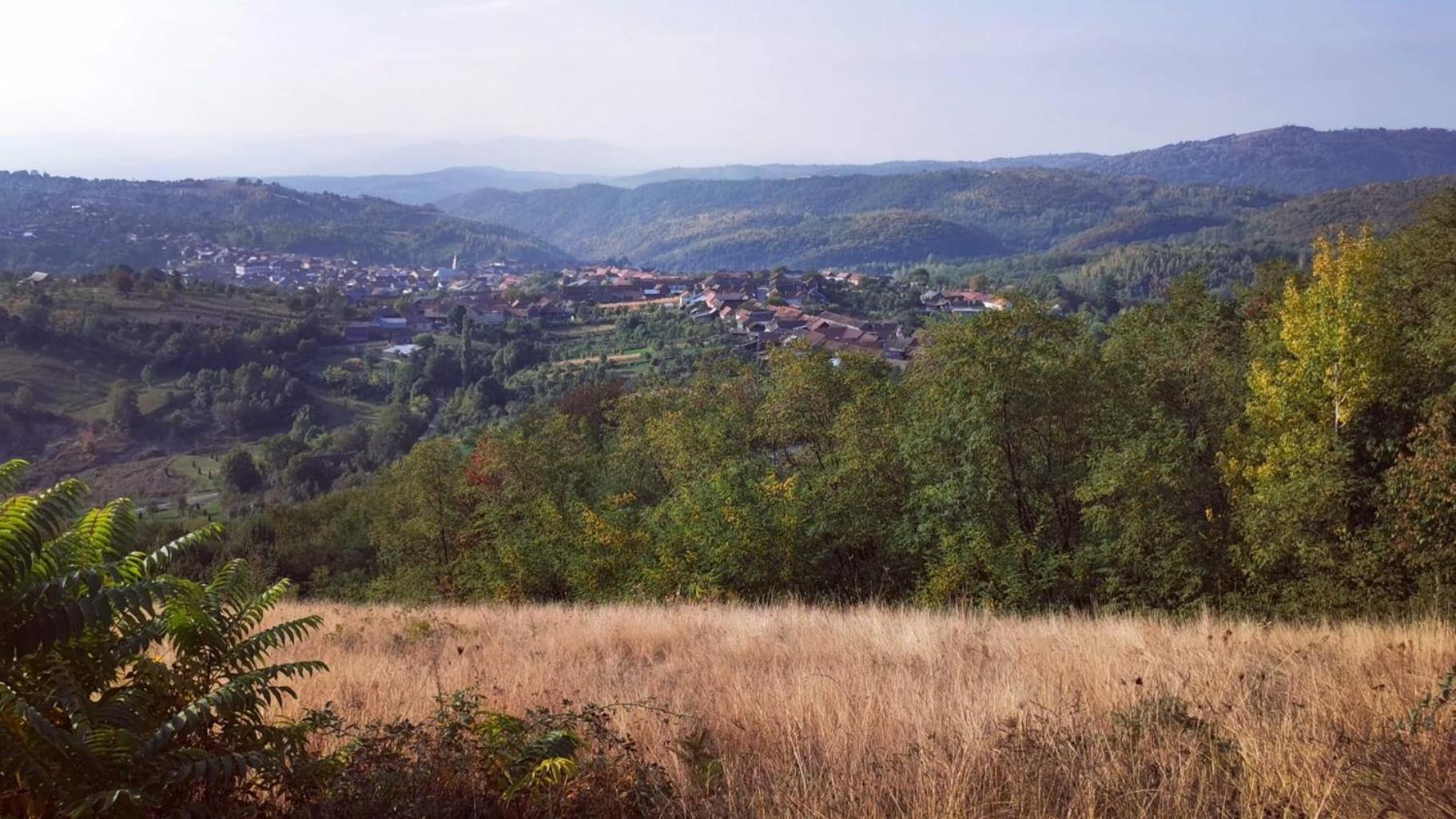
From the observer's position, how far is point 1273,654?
480cm

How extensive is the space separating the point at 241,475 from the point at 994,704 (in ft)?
171

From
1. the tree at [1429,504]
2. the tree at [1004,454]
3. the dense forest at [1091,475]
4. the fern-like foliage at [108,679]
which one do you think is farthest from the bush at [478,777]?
the tree at [1429,504]

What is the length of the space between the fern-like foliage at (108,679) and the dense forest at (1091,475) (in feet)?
32.8

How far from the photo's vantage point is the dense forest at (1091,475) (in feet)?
38.7

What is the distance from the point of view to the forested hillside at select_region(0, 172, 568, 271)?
118 meters

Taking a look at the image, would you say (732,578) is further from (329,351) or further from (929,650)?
(329,351)

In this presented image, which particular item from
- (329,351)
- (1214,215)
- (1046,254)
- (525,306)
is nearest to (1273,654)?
(329,351)

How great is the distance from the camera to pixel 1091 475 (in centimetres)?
1290

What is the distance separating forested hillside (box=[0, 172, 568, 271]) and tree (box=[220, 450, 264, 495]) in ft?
286

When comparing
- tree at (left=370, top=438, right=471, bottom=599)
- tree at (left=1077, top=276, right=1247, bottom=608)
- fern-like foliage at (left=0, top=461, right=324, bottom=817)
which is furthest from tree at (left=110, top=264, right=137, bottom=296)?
fern-like foliage at (left=0, top=461, right=324, bottom=817)

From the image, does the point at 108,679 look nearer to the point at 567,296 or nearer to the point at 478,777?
the point at 478,777

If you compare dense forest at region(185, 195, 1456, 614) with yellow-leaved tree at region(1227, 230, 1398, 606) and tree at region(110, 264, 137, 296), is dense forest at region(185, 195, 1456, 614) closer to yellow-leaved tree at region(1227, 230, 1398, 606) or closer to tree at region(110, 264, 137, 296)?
yellow-leaved tree at region(1227, 230, 1398, 606)

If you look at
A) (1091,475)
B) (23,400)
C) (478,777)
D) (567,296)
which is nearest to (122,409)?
(23,400)

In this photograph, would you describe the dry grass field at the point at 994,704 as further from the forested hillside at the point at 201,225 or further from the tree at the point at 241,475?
the forested hillside at the point at 201,225
